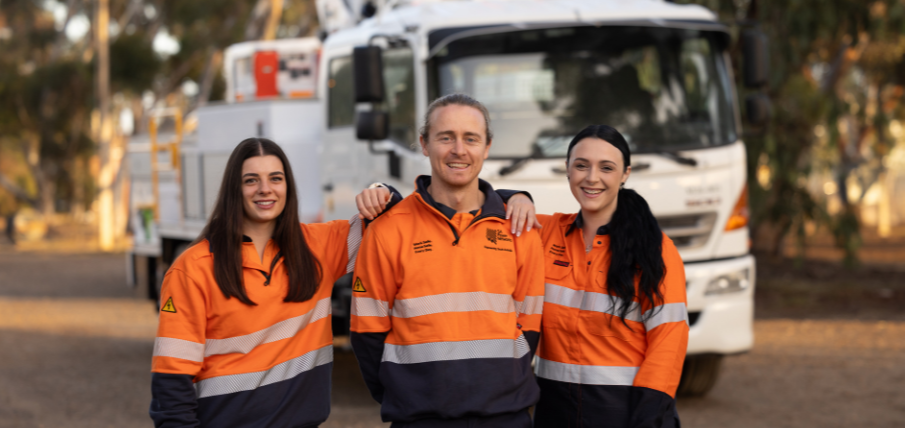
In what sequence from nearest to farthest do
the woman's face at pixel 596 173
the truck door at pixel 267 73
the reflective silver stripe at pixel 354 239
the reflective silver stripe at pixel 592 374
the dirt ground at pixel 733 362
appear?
the reflective silver stripe at pixel 592 374 < the woman's face at pixel 596 173 < the reflective silver stripe at pixel 354 239 < the dirt ground at pixel 733 362 < the truck door at pixel 267 73

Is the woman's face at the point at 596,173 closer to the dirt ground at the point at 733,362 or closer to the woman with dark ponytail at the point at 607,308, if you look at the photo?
the woman with dark ponytail at the point at 607,308

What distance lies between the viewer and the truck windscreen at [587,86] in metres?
6.54

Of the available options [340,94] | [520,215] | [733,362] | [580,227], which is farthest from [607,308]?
[733,362]

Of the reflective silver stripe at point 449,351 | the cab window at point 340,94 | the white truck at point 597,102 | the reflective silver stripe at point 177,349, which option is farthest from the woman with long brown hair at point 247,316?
the cab window at point 340,94

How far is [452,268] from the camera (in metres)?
2.95

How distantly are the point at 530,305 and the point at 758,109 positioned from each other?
4732 mm

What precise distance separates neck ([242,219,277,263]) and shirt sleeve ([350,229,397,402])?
0.38 metres

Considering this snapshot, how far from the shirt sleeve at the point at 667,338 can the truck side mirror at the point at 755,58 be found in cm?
443

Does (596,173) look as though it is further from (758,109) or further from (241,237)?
(758,109)

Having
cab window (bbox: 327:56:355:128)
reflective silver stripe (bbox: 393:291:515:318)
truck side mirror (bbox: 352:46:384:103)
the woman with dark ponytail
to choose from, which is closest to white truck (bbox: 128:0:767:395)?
truck side mirror (bbox: 352:46:384:103)

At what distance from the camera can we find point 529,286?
3.08 meters

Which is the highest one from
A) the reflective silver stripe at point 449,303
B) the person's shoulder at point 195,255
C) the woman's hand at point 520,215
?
the woman's hand at point 520,215

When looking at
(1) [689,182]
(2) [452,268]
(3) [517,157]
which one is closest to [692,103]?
(1) [689,182]

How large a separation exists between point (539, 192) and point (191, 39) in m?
24.3
